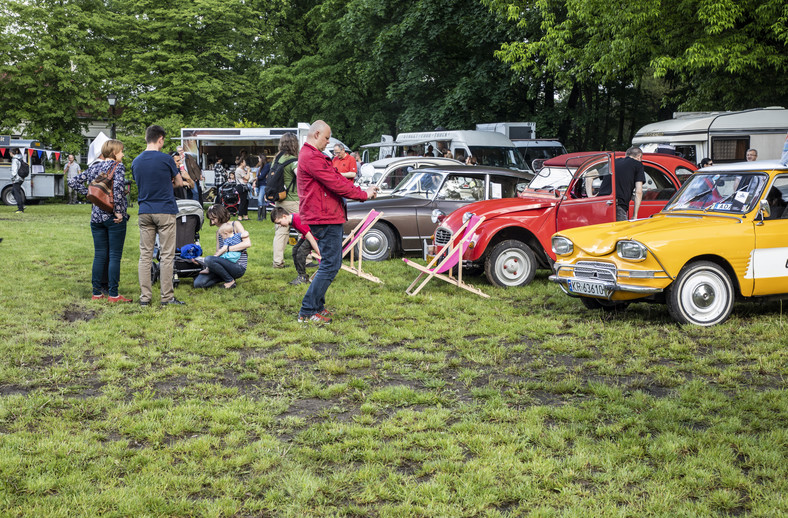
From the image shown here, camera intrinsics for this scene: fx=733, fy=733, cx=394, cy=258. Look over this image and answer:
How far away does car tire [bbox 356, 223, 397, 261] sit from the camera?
486 inches

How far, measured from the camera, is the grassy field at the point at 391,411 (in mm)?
3664

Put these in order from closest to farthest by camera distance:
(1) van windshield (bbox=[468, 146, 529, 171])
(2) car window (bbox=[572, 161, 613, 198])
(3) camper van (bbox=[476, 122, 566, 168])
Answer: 1. (2) car window (bbox=[572, 161, 613, 198])
2. (1) van windshield (bbox=[468, 146, 529, 171])
3. (3) camper van (bbox=[476, 122, 566, 168])

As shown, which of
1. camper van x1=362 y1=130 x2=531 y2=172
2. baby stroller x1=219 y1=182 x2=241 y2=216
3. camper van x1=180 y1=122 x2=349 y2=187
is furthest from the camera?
camper van x1=180 y1=122 x2=349 y2=187

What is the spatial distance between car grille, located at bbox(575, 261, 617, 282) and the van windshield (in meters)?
15.6

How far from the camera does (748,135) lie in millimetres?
17203

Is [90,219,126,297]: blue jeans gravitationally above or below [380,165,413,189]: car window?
below

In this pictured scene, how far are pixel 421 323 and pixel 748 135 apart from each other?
1289 cm

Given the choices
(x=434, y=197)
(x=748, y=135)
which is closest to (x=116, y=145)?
(x=434, y=197)

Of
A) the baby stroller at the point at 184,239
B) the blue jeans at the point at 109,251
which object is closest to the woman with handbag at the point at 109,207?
the blue jeans at the point at 109,251

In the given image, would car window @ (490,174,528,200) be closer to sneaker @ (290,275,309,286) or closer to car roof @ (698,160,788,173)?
sneaker @ (290,275,309,286)

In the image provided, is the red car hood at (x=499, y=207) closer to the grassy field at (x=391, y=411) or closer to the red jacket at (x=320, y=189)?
the grassy field at (x=391, y=411)

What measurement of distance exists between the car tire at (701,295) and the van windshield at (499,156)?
15.9m

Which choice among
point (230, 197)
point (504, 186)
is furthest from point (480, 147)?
point (504, 186)

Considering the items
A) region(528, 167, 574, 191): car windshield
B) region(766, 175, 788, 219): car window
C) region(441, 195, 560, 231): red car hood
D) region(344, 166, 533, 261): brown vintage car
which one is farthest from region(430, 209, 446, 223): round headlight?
region(766, 175, 788, 219): car window
